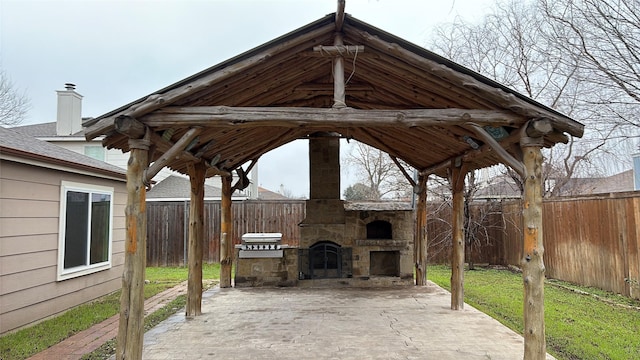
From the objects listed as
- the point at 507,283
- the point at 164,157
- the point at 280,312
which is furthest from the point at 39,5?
the point at 507,283

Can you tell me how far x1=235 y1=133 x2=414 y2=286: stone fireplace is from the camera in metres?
8.11

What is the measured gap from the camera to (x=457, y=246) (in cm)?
600

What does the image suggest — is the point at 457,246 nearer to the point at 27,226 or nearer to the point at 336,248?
the point at 336,248

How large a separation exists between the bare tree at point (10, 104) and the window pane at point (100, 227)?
956 cm

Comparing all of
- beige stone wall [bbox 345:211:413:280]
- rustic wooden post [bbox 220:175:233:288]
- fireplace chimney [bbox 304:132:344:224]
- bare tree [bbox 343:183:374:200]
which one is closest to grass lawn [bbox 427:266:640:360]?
beige stone wall [bbox 345:211:413:280]

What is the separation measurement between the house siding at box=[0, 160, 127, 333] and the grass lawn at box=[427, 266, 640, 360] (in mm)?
6272

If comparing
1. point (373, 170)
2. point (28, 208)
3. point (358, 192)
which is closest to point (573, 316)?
point (28, 208)

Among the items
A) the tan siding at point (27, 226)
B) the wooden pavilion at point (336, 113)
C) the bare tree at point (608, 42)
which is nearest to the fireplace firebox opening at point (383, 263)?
the wooden pavilion at point (336, 113)

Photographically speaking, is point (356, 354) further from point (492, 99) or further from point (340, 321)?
point (492, 99)

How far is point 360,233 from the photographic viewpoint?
8375mm

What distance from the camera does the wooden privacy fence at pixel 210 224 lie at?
11.0m

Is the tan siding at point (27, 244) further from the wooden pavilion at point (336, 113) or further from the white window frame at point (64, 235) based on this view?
the wooden pavilion at point (336, 113)

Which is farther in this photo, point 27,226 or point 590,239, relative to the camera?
point 590,239

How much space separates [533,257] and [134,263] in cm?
374
